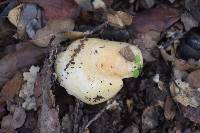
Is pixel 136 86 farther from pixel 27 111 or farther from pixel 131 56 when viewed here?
pixel 27 111

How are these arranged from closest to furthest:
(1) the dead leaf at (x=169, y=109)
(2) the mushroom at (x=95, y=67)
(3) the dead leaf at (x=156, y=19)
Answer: (2) the mushroom at (x=95, y=67)
(1) the dead leaf at (x=169, y=109)
(3) the dead leaf at (x=156, y=19)

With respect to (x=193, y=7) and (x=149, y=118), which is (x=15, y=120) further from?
(x=193, y=7)

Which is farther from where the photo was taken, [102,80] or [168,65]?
[168,65]

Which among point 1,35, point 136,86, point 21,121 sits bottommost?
point 21,121

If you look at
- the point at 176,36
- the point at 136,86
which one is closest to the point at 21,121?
the point at 136,86

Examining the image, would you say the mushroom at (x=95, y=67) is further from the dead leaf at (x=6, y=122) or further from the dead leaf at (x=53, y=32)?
the dead leaf at (x=6, y=122)

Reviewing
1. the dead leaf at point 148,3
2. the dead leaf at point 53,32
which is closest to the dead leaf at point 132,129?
the dead leaf at point 53,32
